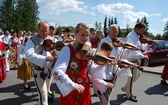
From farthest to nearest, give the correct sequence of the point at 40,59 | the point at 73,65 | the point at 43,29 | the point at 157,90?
the point at 157,90 → the point at 43,29 → the point at 40,59 → the point at 73,65

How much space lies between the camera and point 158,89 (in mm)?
7098

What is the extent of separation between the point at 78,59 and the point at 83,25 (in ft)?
1.35

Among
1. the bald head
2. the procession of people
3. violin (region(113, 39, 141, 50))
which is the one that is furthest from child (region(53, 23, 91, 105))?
violin (region(113, 39, 141, 50))

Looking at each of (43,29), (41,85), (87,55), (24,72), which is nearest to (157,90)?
(24,72)

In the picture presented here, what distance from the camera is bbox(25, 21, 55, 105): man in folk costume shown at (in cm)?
379

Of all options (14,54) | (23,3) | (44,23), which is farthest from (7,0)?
(44,23)

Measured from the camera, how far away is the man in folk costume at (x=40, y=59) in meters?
3.79

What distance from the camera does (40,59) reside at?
148 inches

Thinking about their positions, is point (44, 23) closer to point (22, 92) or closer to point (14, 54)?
point (22, 92)

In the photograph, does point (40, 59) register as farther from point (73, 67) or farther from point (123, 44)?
point (123, 44)

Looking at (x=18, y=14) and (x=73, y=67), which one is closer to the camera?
(x=73, y=67)

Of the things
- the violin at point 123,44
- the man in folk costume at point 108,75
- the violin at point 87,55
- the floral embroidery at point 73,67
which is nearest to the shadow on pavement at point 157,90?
the violin at point 123,44

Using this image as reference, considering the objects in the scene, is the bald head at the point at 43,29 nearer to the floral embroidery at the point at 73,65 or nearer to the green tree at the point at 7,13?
the floral embroidery at the point at 73,65

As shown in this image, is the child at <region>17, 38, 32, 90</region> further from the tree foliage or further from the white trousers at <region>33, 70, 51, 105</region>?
the tree foliage
